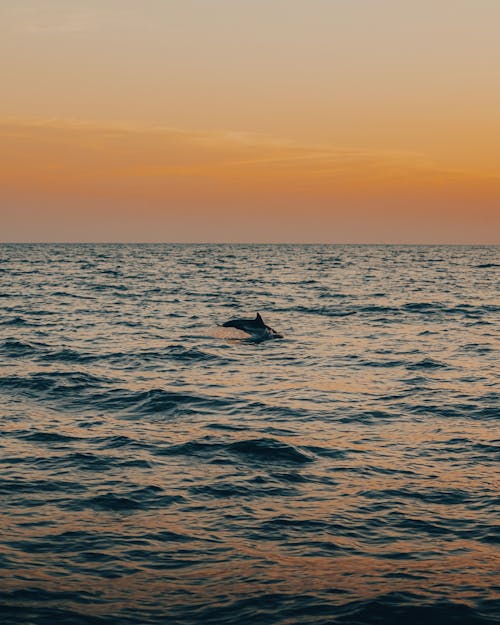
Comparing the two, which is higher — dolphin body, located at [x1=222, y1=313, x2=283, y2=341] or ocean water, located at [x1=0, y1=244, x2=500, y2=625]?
dolphin body, located at [x1=222, y1=313, x2=283, y2=341]

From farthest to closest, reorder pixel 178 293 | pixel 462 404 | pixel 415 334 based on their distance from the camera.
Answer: pixel 178 293, pixel 415 334, pixel 462 404

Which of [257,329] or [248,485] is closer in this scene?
[248,485]

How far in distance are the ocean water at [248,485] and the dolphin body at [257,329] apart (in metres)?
3.41

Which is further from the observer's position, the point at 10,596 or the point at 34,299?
the point at 34,299

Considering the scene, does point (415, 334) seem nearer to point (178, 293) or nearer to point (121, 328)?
point (121, 328)

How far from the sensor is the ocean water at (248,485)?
8.66 m

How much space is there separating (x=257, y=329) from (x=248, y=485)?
2061 cm

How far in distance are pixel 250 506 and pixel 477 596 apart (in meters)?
3.97

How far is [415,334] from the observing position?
35125mm

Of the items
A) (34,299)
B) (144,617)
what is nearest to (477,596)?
(144,617)

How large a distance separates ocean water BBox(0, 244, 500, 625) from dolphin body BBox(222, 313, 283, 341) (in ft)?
11.2

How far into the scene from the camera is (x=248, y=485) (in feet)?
41.6

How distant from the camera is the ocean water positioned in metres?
8.66

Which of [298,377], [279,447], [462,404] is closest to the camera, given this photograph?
[279,447]
